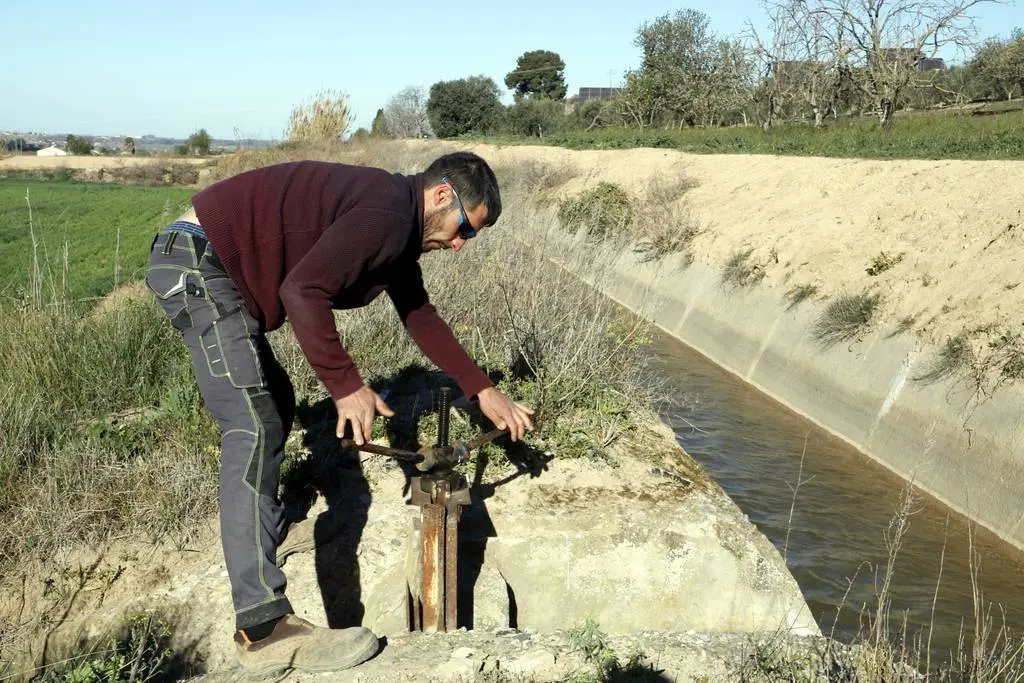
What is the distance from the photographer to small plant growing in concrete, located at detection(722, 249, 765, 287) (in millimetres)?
12281

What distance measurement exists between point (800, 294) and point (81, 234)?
1668cm

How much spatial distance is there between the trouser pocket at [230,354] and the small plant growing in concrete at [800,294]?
362 inches

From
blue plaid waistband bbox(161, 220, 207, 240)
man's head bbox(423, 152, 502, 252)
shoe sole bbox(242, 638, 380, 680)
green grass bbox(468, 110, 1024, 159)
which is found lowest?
shoe sole bbox(242, 638, 380, 680)

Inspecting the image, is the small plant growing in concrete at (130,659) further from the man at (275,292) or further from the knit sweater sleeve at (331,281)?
the knit sweater sleeve at (331,281)

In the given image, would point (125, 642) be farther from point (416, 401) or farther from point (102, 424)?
point (416, 401)

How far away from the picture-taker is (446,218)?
10.2 feet

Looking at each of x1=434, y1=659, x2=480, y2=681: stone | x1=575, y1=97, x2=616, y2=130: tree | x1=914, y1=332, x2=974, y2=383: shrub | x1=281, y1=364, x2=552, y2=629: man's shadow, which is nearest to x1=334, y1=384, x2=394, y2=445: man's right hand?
x1=434, y1=659, x2=480, y2=681: stone

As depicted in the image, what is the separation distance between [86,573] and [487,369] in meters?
2.65

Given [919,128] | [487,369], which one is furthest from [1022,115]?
[487,369]

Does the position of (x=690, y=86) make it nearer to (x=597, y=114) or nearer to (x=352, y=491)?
(x=597, y=114)

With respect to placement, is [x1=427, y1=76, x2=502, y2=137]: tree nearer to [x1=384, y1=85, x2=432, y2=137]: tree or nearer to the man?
[x1=384, y1=85, x2=432, y2=137]: tree

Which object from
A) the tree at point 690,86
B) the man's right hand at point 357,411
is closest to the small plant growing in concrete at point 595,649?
the man's right hand at point 357,411

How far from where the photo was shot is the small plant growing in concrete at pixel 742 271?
1228cm

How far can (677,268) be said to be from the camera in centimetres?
1407
